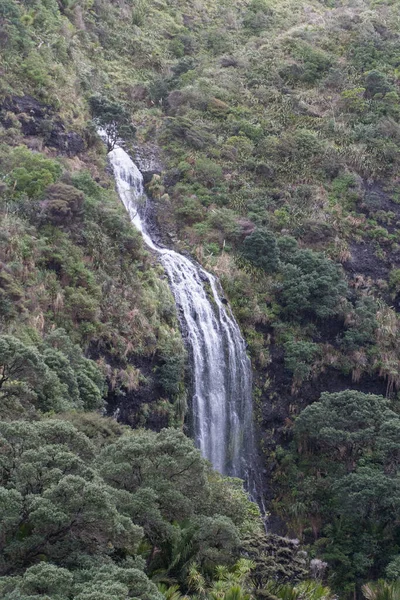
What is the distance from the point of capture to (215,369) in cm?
2872

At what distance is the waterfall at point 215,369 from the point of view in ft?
91.7

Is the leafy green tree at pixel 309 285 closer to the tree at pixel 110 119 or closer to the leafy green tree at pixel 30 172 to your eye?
the tree at pixel 110 119

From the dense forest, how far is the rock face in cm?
10

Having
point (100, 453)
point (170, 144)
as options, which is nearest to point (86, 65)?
point (170, 144)

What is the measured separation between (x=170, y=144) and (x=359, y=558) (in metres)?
22.6

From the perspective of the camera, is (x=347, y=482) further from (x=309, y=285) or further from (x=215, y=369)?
(x=309, y=285)

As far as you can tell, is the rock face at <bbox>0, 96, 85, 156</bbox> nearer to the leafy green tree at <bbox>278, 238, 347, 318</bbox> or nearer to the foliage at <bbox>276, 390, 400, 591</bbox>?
the leafy green tree at <bbox>278, 238, 347, 318</bbox>

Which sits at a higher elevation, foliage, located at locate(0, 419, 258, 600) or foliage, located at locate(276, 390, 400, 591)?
foliage, located at locate(0, 419, 258, 600)

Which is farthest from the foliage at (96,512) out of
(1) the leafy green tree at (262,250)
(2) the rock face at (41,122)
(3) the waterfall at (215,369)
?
(2) the rock face at (41,122)

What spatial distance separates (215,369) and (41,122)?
12.5 metres

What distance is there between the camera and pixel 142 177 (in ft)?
120

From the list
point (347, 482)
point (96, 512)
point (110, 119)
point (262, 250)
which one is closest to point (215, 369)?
point (347, 482)

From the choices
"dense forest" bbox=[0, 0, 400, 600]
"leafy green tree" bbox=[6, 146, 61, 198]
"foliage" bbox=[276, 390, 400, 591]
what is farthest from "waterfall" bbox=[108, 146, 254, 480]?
"leafy green tree" bbox=[6, 146, 61, 198]

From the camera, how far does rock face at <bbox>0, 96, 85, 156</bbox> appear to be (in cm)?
3150
